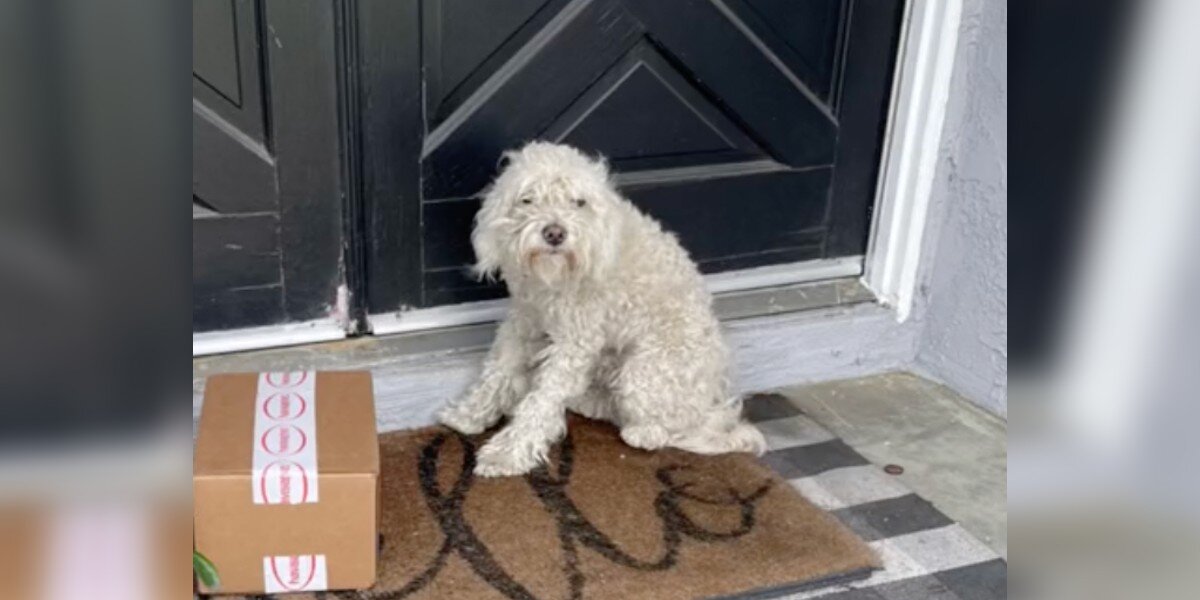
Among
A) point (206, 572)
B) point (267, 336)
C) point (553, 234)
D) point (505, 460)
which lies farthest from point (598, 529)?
point (267, 336)

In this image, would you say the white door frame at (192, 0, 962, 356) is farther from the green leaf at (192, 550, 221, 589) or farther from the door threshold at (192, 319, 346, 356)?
the green leaf at (192, 550, 221, 589)

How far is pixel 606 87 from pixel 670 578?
1.24 m

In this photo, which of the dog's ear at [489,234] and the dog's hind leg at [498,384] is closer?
the dog's ear at [489,234]

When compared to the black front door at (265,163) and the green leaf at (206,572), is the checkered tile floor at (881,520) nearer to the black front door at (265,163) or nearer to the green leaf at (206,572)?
the green leaf at (206,572)

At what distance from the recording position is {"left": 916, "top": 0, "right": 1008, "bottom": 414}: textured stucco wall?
3100 millimetres

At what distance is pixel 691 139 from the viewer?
10.3ft

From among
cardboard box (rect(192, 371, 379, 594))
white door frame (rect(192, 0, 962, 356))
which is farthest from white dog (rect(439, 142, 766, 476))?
cardboard box (rect(192, 371, 379, 594))

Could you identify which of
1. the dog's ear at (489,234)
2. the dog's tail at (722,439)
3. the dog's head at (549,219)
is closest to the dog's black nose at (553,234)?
the dog's head at (549,219)

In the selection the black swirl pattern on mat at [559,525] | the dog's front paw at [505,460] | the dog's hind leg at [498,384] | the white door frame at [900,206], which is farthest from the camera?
the white door frame at [900,206]

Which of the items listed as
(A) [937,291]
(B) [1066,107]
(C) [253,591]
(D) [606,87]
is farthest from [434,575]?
(B) [1066,107]

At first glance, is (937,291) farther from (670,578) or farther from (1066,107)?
(1066,107)

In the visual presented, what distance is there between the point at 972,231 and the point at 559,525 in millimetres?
1445

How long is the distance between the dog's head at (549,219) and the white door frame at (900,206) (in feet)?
1.40

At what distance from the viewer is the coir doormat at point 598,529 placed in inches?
94.5
